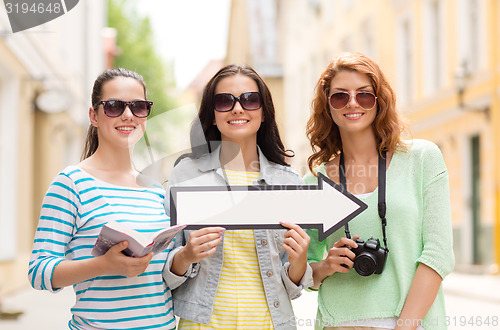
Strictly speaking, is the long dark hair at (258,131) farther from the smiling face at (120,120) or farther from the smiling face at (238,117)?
the smiling face at (120,120)

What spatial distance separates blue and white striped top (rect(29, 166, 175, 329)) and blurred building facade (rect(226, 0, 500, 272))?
8.33 meters

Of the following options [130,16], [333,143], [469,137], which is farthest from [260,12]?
[333,143]

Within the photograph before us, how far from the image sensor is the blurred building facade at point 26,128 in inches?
476

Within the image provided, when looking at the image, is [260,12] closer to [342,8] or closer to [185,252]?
[342,8]

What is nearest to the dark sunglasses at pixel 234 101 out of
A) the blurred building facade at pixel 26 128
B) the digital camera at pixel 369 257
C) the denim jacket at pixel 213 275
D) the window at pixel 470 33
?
the denim jacket at pixel 213 275

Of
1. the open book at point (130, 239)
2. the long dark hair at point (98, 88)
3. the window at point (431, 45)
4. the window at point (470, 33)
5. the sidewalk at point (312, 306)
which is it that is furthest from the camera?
the window at point (431, 45)

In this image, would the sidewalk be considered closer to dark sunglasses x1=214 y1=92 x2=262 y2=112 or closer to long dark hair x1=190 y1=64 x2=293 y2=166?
long dark hair x1=190 y1=64 x2=293 y2=166

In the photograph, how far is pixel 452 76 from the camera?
57.4ft

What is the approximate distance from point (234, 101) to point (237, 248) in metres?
0.57

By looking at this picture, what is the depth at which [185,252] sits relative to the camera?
2717 millimetres

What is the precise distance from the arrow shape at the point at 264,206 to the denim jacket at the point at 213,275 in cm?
18

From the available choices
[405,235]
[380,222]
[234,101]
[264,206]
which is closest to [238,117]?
[234,101]

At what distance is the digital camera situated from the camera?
2.78 meters

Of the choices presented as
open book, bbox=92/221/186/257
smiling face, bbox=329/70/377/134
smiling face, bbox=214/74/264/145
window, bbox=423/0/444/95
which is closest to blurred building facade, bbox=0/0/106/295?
smiling face, bbox=214/74/264/145
